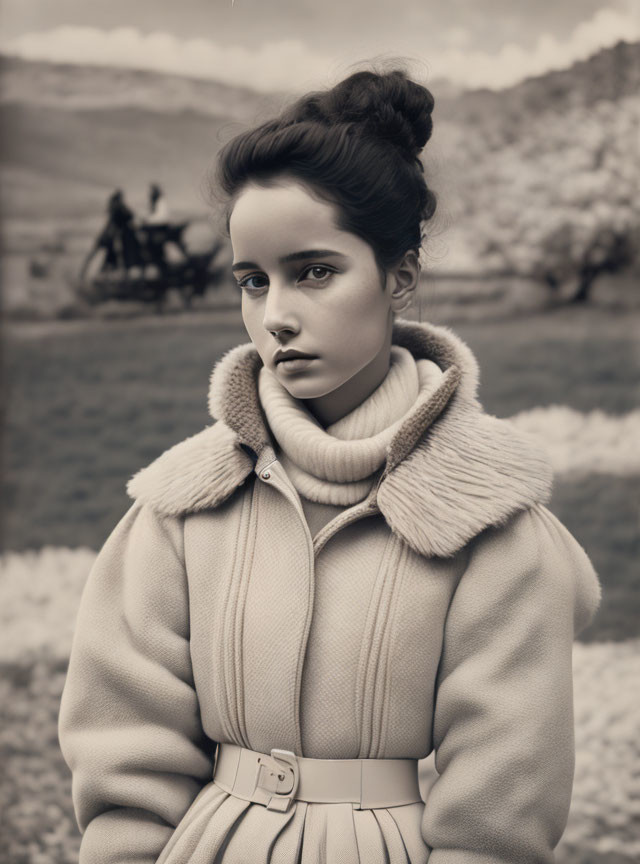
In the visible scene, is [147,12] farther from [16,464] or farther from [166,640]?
[166,640]

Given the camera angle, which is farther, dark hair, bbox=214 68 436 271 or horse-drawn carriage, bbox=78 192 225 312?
horse-drawn carriage, bbox=78 192 225 312

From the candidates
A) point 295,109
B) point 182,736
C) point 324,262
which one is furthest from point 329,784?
point 295,109

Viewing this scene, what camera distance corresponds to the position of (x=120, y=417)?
2785mm

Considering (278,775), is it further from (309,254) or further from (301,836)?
(309,254)

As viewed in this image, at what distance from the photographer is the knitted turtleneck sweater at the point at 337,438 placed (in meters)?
1.14

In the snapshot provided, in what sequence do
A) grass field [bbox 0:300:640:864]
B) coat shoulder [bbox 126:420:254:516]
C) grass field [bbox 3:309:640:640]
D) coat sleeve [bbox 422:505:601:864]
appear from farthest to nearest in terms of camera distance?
grass field [bbox 3:309:640:640], grass field [bbox 0:300:640:864], coat shoulder [bbox 126:420:254:516], coat sleeve [bbox 422:505:601:864]

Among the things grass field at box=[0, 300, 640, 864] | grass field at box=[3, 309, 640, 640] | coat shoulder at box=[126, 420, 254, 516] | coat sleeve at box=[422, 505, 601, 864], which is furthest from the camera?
grass field at box=[3, 309, 640, 640]

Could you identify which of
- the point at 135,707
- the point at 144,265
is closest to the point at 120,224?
the point at 144,265

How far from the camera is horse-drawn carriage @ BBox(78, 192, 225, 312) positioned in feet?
9.23

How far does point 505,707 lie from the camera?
1.09 metres

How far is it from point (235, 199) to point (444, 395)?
34 centimetres

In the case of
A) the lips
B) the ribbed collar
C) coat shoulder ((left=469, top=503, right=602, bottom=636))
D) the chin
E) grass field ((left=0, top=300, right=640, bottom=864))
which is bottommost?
grass field ((left=0, top=300, right=640, bottom=864))

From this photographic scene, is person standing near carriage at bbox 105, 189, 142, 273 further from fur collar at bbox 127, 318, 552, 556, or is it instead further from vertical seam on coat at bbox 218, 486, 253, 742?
vertical seam on coat at bbox 218, 486, 253, 742

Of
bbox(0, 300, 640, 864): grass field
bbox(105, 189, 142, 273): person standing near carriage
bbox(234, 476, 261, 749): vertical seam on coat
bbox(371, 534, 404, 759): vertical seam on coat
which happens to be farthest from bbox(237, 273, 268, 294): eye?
bbox(105, 189, 142, 273): person standing near carriage
